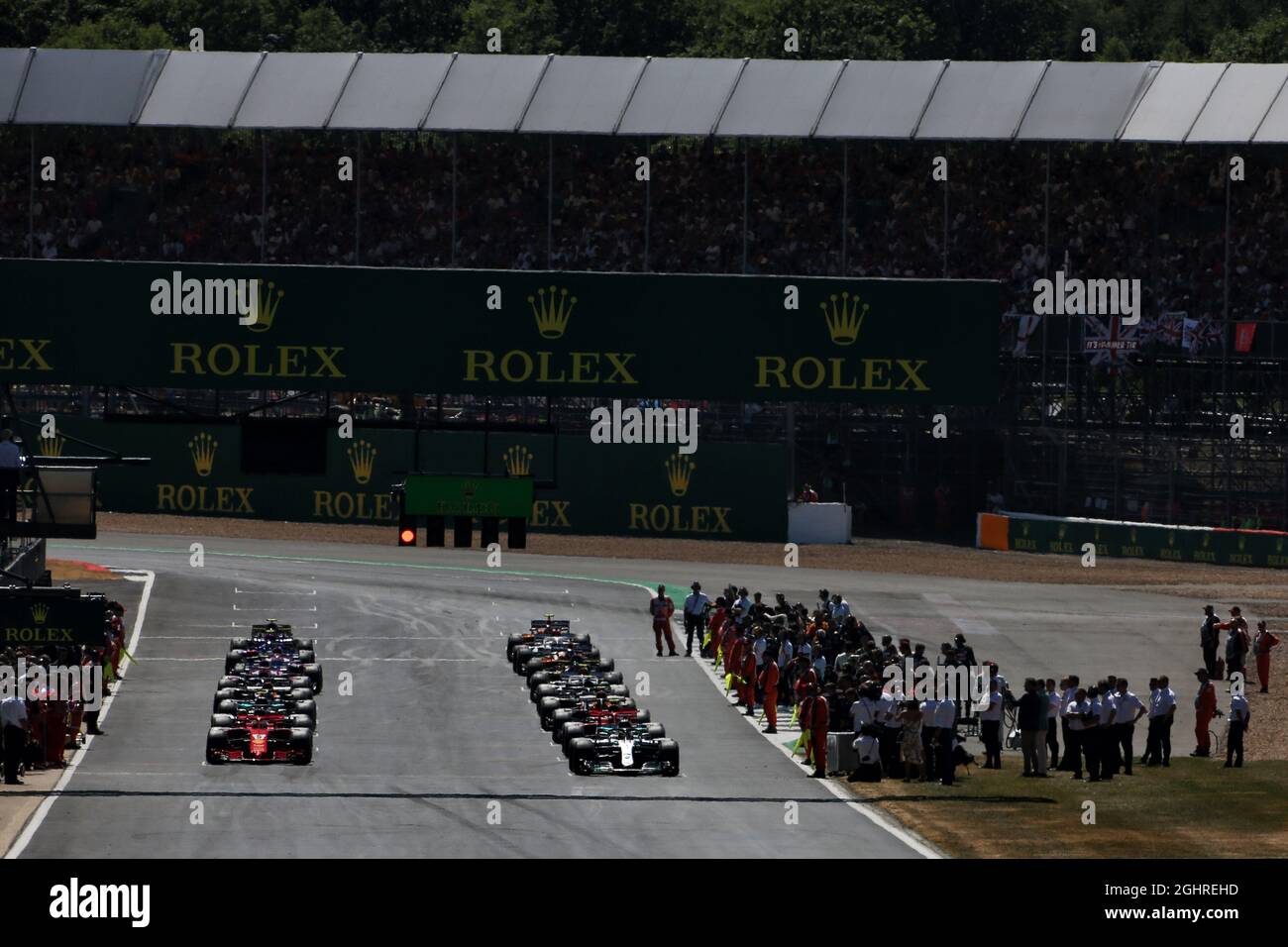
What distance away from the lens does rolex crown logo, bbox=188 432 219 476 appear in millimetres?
49594

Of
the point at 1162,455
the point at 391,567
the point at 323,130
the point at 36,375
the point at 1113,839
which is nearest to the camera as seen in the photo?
the point at 1113,839

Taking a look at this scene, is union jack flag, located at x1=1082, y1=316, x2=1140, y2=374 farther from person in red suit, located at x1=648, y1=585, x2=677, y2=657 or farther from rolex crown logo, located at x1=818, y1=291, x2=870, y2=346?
rolex crown logo, located at x1=818, y1=291, x2=870, y2=346

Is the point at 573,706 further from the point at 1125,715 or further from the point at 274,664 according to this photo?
the point at 1125,715

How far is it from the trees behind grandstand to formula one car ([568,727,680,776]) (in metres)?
70.6

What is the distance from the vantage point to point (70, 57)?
202 ft

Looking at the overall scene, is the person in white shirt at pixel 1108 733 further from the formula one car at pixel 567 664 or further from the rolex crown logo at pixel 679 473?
the rolex crown logo at pixel 679 473

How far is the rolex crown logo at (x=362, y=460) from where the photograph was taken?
52.2 meters

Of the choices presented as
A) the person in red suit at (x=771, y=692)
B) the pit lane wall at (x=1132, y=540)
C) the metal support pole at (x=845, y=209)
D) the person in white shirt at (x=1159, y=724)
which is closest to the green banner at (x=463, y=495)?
the person in red suit at (x=771, y=692)

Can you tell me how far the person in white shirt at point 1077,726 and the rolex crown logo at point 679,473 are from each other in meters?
20.1

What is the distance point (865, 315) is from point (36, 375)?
1288cm

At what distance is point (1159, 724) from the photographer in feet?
101

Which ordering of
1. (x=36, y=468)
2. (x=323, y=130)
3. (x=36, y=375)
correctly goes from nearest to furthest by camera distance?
1. (x=36, y=468)
2. (x=36, y=375)
3. (x=323, y=130)
